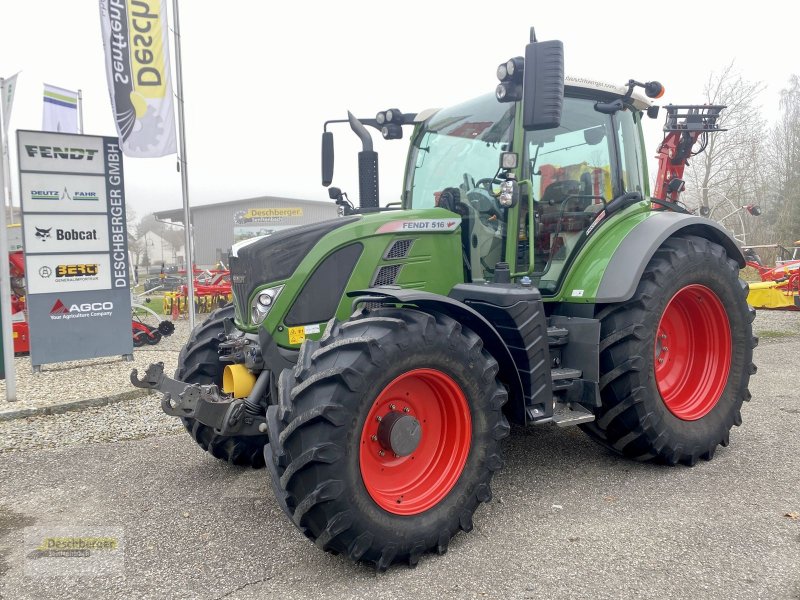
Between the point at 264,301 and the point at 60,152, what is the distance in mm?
6044

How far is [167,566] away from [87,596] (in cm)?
35

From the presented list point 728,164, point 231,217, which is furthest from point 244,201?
point 728,164

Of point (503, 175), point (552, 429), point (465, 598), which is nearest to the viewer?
point (465, 598)

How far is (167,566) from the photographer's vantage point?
2.96 m

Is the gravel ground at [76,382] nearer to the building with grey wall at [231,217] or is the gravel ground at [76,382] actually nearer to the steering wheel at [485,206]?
the steering wheel at [485,206]

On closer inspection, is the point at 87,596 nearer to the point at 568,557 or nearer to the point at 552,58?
the point at 568,557


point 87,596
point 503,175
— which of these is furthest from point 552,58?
point 87,596

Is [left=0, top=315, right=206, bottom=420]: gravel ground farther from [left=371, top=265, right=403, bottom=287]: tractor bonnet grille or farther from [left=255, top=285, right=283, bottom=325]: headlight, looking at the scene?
[left=371, top=265, right=403, bottom=287]: tractor bonnet grille

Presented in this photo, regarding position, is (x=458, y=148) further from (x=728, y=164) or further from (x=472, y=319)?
(x=728, y=164)

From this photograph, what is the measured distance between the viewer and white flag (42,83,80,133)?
35.5 feet

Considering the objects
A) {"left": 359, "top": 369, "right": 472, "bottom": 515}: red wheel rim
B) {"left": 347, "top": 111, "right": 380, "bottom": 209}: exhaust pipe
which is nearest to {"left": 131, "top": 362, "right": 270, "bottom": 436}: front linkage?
{"left": 359, "top": 369, "right": 472, "bottom": 515}: red wheel rim

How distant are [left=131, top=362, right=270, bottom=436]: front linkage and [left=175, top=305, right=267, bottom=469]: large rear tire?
22.7 inches

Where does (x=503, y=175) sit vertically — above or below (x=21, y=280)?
above

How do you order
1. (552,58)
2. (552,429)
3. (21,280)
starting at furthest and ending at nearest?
(21,280) < (552,429) < (552,58)
